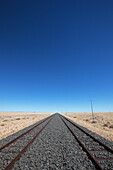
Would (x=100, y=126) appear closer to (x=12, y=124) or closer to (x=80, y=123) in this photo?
(x=80, y=123)

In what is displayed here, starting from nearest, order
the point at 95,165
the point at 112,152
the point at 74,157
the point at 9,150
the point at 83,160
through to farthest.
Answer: the point at 95,165 → the point at 83,160 → the point at 74,157 → the point at 112,152 → the point at 9,150

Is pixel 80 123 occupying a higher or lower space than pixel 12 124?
higher

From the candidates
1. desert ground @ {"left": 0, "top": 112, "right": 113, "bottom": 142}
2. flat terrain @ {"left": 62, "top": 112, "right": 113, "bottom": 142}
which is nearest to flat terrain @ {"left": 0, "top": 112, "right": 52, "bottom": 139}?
desert ground @ {"left": 0, "top": 112, "right": 113, "bottom": 142}

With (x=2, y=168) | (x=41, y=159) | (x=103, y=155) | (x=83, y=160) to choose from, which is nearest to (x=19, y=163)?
(x=2, y=168)

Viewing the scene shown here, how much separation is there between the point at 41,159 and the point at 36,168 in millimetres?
674

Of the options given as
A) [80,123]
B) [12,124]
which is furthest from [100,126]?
[12,124]

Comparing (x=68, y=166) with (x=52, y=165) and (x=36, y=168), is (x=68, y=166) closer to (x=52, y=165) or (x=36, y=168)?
(x=52, y=165)

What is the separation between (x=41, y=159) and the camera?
4270 mm

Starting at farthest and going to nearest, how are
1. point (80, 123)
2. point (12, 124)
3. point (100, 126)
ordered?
point (80, 123) → point (12, 124) → point (100, 126)

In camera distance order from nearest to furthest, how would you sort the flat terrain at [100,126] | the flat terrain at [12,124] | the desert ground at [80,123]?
the flat terrain at [100,126] → the desert ground at [80,123] → the flat terrain at [12,124]

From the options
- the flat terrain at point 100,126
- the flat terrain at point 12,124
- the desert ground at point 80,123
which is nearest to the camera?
the flat terrain at point 100,126

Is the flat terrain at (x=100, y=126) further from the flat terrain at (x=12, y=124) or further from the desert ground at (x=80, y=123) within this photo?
the flat terrain at (x=12, y=124)

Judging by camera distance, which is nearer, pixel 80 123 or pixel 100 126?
pixel 100 126

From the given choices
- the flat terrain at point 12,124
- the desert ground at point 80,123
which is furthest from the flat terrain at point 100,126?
the flat terrain at point 12,124
